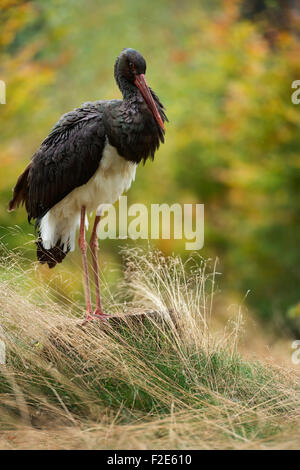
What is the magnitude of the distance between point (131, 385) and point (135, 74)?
92.8 inches

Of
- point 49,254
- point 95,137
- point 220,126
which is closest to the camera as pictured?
point 95,137

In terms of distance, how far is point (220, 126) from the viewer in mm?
15211

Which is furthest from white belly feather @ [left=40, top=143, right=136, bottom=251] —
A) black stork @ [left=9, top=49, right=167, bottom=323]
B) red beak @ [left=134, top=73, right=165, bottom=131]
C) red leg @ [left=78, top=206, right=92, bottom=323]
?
red beak @ [left=134, top=73, right=165, bottom=131]

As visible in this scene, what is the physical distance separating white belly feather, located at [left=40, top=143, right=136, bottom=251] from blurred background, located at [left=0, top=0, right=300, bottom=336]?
2.54 m

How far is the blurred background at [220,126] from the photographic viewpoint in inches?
440

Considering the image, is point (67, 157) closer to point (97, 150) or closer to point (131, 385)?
point (97, 150)

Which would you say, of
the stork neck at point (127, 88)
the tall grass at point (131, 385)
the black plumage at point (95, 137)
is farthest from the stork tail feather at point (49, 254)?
the stork neck at point (127, 88)

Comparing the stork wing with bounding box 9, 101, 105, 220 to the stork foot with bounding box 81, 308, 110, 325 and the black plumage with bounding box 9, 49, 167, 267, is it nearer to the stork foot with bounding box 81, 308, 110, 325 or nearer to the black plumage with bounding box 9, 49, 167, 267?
the black plumage with bounding box 9, 49, 167, 267

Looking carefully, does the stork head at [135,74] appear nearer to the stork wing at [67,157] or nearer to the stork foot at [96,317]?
the stork wing at [67,157]

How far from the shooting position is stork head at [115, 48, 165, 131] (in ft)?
18.1

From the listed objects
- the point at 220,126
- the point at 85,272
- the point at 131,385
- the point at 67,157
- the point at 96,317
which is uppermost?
the point at 220,126

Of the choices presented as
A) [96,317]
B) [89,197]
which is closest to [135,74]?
[89,197]

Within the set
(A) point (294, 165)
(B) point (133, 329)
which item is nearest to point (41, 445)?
(B) point (133, 329)
